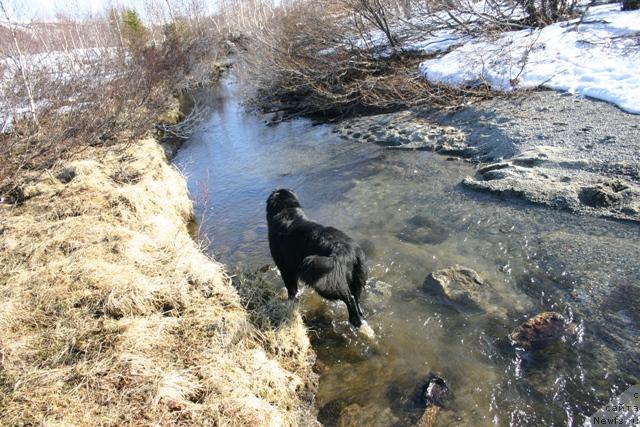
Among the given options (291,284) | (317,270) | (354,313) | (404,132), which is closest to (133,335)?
(317,270)

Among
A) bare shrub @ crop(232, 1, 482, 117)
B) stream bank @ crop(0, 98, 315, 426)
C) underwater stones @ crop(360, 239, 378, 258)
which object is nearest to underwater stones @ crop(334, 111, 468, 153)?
bare shrub @ crop(232, 1, 482, 117)

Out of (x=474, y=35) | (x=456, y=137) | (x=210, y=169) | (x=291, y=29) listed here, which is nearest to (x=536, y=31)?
(x=474, y=35)

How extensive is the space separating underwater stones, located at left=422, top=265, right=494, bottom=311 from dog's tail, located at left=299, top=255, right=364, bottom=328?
4.88ft

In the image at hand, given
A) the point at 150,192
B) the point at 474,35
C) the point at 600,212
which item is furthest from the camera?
the point at 474,35

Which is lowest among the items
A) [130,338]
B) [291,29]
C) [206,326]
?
[206,326]

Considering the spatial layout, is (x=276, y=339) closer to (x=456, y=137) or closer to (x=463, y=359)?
(x=463, y=359)

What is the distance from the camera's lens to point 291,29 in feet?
54.0

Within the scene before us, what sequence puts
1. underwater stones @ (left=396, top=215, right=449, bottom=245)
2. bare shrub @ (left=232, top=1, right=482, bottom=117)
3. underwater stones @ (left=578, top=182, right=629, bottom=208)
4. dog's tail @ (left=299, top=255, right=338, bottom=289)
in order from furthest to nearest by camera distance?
bare shrub @ (left=232, top=1, right=482, bottom=117), underwater stones @ (left=396, top=215, right=449, bottom=245), underwater stones @ (left=578, top=182, right=629, bottom=208), dog's tail @ (left=299, top=255, right=338, bottom=289)

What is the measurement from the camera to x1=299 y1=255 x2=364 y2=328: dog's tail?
3.63 meters

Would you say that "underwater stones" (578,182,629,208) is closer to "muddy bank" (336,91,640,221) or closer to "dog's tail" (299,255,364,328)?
"muddy bank" (336,91,640,221)

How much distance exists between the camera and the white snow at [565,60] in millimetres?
8992

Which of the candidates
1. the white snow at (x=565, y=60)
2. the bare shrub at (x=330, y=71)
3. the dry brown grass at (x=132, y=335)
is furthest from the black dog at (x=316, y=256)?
the bare shrub at (x=330, y=71)

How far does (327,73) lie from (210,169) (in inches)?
227

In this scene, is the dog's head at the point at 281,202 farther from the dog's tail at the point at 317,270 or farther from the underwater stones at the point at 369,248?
the dog's tail at the point at 317,270
